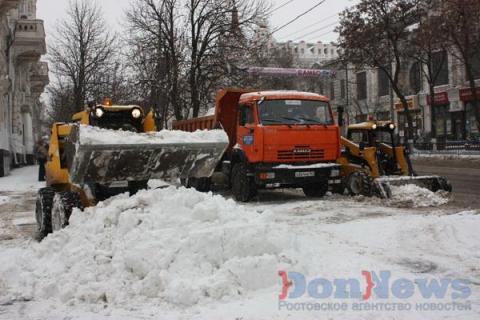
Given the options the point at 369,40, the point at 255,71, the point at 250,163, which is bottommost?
the point at 250,163

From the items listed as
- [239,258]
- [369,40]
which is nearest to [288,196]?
[239,258]

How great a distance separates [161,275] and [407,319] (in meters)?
2.44

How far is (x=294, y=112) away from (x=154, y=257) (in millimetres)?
7606

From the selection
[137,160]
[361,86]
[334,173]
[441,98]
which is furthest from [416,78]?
[137,160]

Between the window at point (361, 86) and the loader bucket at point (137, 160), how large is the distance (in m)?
48.1

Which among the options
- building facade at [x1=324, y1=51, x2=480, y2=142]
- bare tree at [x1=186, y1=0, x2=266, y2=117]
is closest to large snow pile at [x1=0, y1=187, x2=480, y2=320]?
bare tree at [x1=186, y1=0, x2=266, y2=117]

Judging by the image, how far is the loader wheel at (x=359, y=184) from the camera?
12770mm

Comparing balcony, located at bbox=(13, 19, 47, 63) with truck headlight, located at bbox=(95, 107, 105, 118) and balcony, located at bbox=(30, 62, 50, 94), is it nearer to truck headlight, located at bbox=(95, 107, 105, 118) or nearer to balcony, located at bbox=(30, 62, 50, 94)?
balcony, located at bbox=(30, 62, 50, 94)

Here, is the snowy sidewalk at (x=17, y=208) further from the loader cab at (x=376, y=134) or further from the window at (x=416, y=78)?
the window at (x=416, y=78)

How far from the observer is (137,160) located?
8.20 meters

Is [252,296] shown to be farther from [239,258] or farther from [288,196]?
[288,196]

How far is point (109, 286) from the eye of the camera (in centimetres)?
563

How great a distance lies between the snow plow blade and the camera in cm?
1231

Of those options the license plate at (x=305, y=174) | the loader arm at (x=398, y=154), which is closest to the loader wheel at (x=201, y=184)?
the license plate at (x=305, y=174)
